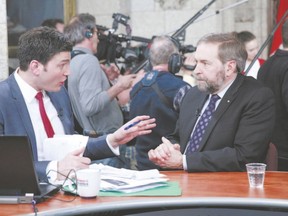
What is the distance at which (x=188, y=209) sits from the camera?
10.5 ft

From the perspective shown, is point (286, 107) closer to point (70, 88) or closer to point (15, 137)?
point (70, 88)

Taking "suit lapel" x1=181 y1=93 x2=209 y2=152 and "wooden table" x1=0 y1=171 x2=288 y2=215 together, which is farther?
"suit lapel" x1=181 y1=93 x2=209 y2=152

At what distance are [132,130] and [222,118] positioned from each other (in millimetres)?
524

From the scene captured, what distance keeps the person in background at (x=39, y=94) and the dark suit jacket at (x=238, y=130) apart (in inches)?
14.9

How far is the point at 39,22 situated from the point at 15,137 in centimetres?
449

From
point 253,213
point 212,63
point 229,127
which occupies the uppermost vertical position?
point 212,63

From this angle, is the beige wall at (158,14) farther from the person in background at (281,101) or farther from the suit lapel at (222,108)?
the suit lapel at (222,108)

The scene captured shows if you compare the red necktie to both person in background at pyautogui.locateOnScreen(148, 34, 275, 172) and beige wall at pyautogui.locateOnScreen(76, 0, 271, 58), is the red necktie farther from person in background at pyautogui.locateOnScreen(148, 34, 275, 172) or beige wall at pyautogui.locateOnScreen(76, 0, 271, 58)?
beige wall at pyautogui.locateOnScreen(76, 0, 271, 58)

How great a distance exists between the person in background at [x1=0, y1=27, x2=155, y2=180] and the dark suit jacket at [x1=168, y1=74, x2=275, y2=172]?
0.38 metres

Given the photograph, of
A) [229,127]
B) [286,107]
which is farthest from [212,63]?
[286,107]

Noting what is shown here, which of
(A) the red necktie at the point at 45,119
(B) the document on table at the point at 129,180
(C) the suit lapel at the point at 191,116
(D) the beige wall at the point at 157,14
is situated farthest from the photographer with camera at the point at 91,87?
(D) the beige wall at the point at 157,14

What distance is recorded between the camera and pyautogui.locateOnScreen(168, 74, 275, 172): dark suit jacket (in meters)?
→ 3.74

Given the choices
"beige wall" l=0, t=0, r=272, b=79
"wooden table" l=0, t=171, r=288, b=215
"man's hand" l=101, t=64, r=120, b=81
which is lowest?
"wooden table" l=0, t=171, r=288, b=215

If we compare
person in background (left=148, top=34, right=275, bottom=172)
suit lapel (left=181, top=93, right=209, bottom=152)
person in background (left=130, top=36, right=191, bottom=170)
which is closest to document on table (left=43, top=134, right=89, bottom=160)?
person in background (left=148, top=34, right=275, bottom=172)
